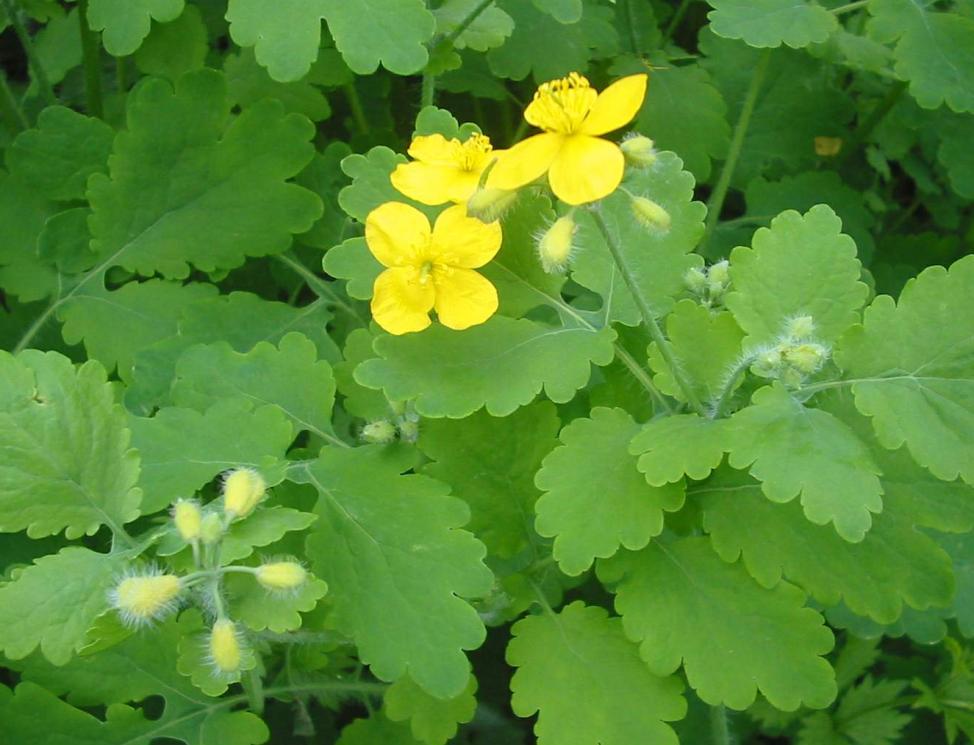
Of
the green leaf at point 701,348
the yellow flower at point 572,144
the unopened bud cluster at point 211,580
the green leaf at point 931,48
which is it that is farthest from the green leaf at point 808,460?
the green leaf at point 931,48

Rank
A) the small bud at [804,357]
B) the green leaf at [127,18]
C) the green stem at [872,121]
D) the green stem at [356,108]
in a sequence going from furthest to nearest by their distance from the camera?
1. the green stem at [872,121]
2. the green stem at [356,108]
3. the green leaf at [127,18]
4. the small bud at [804,357]

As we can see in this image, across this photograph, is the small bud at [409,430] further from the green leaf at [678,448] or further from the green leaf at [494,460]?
the green leaf at [678,448]

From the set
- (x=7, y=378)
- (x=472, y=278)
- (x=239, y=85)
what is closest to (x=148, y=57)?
(x=239, y=85)

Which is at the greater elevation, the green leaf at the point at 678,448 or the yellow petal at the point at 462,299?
the yellow petal at the point at 462,299

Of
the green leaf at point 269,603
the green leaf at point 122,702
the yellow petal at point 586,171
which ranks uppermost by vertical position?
the yellow petal at point 586,171

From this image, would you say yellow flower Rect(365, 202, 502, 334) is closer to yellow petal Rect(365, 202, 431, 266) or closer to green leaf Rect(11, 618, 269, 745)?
yellow petal Rect(365, 202, 431, 266)

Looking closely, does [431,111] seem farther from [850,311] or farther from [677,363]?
[850,311]

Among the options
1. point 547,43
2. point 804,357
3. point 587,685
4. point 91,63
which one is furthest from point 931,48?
point 91,63

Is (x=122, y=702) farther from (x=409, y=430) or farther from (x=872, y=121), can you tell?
(x=872, y=121)
